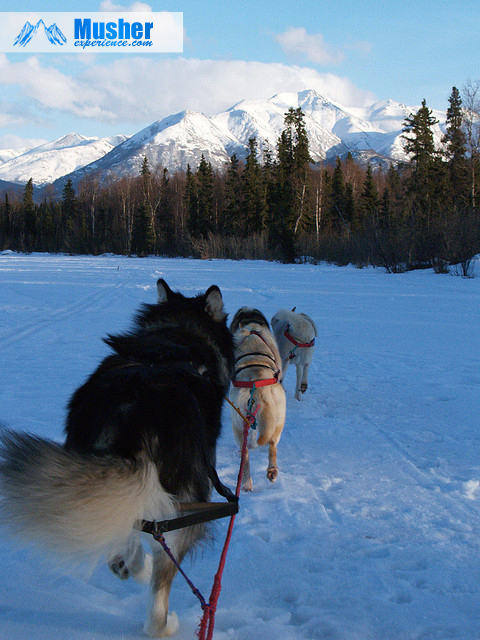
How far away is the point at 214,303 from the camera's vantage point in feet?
9.51

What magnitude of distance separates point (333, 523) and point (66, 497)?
1.81 metres

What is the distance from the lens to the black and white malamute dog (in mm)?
1342

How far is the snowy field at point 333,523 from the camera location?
1891mm

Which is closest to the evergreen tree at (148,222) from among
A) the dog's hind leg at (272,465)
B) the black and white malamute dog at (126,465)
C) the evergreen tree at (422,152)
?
the evergreen tree at (422,152)

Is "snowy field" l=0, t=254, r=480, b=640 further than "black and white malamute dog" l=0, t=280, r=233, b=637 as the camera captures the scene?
Yes

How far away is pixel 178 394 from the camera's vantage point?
1.75 meters

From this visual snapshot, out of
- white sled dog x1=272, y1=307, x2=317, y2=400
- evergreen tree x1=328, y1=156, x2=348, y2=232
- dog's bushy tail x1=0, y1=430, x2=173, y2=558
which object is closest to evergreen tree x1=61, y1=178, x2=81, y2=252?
evergreen tree x1=328, y1=156, x2=348, y2=232

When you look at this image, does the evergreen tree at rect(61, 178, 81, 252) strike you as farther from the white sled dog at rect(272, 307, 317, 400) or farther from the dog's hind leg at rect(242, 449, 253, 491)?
the dog's hind leg at rect(242, 449, 253, 491)

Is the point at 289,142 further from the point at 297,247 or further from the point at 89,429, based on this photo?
the point at 89,429

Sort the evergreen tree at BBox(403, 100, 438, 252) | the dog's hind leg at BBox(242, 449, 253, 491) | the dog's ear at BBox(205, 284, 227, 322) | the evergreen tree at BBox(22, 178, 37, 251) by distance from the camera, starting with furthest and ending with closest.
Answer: the evergreen tree at BBox(22, 178, 37, 251), the evergreen tree at BBox(403, 100, 438, 252), the dog's hind leg at BBox(242, 449, 253, 491), the dog's ear at BBox(205, 284, 227, 322)

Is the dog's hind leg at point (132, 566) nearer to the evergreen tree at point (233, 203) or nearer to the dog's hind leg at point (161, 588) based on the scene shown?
the dog's hind leg at point (161, 588)

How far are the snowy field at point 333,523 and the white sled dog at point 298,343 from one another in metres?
0.28

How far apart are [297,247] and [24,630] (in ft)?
122

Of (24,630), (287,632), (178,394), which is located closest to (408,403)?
(287,632)
